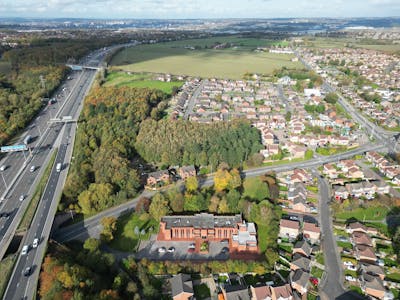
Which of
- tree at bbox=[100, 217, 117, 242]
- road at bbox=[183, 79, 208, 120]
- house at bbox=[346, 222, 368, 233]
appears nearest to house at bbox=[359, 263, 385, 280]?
house at bbox=[346, 222, 368, 233]

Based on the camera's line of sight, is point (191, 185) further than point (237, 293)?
Yes

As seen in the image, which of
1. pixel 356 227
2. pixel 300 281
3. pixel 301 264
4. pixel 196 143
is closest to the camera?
pixel 300 281

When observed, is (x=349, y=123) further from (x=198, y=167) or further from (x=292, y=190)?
(x=198, y=167)

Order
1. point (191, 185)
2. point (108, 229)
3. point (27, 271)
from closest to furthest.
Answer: point (27, 271) < point (108, 229) < point (191, 185)

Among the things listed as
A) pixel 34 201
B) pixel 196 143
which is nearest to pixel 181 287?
pixel 34 201

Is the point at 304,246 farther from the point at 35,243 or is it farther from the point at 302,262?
the point at 35,243

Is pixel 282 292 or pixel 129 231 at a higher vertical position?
pixel 282 292

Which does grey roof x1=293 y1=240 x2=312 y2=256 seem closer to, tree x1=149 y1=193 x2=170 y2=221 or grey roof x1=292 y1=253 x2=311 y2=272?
grey roof x1=292 y1=253 x2=311 y2=272
